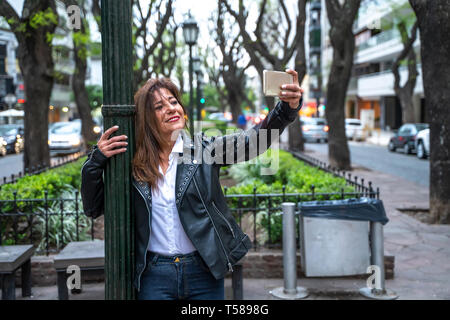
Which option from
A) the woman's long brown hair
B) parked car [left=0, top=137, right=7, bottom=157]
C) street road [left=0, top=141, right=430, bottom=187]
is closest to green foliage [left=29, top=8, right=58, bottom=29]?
street road [left=0, top=141, right=430, bottom=187]

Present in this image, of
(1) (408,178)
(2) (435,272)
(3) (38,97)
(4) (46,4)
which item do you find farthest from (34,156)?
(1) (408,178)

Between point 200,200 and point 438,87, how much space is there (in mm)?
7525

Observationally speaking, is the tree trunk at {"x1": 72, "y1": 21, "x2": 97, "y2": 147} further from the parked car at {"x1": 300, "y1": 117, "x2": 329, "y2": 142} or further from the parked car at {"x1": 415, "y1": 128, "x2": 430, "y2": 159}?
the parked car at {"x1": 300, "y1": 117, "x2": 329, "y2": 142}

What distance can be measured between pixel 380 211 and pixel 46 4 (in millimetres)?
8638

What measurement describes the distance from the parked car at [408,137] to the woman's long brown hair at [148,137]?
2443 centimetres

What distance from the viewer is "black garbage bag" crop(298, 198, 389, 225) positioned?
5.58 meters

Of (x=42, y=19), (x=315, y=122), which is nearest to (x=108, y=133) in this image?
(x=42, y=19)

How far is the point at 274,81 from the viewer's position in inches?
97.0

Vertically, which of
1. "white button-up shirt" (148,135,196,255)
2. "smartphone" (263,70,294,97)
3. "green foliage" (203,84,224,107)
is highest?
"green foliage" (203,84,224,107)

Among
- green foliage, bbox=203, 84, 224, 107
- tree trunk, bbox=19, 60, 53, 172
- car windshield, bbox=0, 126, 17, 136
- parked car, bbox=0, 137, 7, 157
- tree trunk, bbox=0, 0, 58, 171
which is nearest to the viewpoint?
tree trunk, bbox=0, 0, 58, 171

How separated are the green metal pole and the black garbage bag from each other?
3.27 m

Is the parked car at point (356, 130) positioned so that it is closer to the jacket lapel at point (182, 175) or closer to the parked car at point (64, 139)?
the parked car at point (64, 139)
